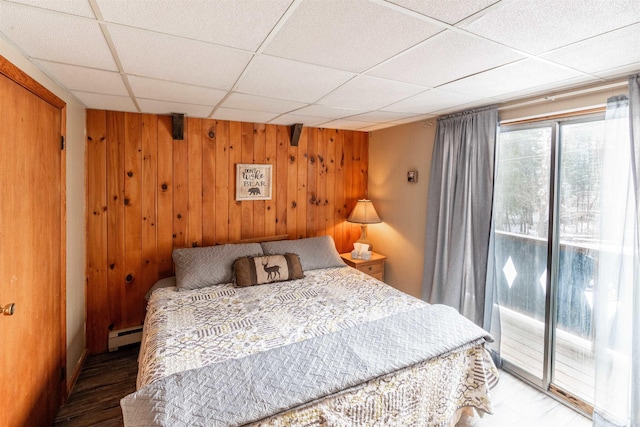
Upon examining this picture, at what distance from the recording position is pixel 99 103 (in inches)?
101

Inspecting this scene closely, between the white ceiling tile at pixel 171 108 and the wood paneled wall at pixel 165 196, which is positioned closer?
the white ceiling tile at pixel 171 108

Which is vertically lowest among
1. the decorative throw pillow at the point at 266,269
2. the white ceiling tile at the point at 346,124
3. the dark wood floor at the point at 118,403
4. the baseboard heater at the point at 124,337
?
the dark wood floor at the point at 118,403

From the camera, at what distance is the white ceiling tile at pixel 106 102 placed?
2328 millimetres

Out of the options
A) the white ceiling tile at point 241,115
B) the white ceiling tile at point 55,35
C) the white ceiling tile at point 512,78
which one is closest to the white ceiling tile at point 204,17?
the white ceiling tile at point 55,35

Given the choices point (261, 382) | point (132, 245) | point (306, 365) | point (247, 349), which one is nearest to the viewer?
point (261, 382)

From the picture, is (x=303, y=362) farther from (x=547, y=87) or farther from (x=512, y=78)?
(x=547, y=87)

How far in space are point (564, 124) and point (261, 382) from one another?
2.57m

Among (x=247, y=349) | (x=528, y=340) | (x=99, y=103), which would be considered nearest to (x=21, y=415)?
(x=247, y=349)

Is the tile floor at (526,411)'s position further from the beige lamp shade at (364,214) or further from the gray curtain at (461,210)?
the beige lamp shade at (364,214)

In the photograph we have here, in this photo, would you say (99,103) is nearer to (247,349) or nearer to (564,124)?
(247,349)

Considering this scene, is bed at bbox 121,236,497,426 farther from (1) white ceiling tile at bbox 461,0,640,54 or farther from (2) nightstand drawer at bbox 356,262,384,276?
(1) white ceiling tile at bbox 461,0,640,54

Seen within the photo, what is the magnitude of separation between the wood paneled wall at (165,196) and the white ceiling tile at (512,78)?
1918 millimetres

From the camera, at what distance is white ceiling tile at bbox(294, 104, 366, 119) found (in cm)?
272

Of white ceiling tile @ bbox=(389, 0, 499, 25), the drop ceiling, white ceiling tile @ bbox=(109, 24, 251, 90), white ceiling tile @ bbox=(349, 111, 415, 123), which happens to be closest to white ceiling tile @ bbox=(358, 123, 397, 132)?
white ceiling tile @ bbox=(349, 111, 415, 123)
